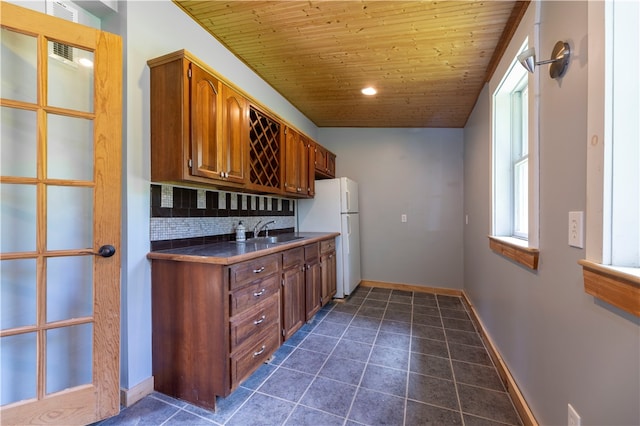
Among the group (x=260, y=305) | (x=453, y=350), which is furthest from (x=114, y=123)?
(x=453, y=350)

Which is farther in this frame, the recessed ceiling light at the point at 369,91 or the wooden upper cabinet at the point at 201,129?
the recessed ceiling light at the point at 369,91

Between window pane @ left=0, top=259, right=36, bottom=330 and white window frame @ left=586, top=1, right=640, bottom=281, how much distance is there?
2376 millimetres

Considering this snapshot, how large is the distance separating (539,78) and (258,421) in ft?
7.70

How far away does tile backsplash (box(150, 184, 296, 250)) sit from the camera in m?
1.71

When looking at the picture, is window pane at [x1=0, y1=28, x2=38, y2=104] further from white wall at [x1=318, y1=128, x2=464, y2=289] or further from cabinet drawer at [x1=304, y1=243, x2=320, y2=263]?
white wall at [x1=318, y1=128, x2=464, y2=289]

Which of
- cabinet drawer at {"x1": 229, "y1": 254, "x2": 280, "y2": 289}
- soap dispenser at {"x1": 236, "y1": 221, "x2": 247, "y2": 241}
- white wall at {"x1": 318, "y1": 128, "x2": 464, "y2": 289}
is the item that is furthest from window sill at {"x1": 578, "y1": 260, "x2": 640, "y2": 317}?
white wall at {"x1": 318, "y1": 128, "x2": 464, "y2": 289}

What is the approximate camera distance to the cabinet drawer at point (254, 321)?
5.00 ft

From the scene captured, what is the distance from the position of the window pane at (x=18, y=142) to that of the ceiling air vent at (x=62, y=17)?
14.1 inches

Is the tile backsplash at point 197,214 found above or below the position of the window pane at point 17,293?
above

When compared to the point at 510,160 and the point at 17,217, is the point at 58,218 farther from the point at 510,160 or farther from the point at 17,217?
the point at 510,160

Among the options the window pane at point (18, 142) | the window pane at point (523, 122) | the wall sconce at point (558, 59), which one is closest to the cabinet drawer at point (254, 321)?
the window pane at point (18, 142)

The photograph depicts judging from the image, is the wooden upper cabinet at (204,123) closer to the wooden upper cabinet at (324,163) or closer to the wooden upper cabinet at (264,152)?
the wooden upper cabinet at (264,152)

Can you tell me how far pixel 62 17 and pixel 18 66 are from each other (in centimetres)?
39

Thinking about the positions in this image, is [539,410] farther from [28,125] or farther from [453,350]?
[28,125]
